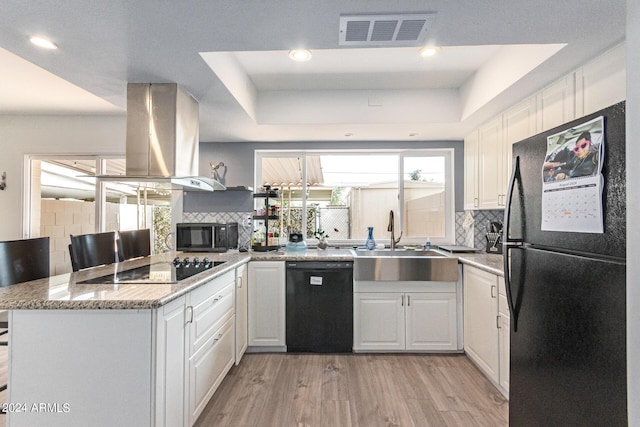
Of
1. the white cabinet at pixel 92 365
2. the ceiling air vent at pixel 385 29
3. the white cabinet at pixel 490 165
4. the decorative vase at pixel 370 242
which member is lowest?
the white cabinet at pixel 92 365

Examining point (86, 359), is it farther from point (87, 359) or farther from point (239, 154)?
point (239, 154)

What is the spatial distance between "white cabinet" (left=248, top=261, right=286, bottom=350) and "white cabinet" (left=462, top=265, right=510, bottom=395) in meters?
1.61

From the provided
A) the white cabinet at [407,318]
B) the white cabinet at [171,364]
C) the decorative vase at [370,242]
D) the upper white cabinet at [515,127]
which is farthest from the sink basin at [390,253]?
the white cabinet at [171,364]

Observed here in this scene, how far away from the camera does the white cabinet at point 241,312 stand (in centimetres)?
256

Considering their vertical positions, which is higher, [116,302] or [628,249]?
[628,249]

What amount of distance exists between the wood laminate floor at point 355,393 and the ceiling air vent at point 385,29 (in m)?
2.17

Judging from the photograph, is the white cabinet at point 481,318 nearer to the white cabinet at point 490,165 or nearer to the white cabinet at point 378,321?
the white cabinet at point 378,321

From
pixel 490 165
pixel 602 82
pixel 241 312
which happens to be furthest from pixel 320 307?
pixel 602 82

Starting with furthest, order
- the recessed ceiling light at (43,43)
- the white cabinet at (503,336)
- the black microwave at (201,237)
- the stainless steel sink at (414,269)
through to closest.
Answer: the black microwave at (201,237), the stainless steel sink at (414,269), the white cabinet at (503,336), the recessed ceiling light at (43,43)

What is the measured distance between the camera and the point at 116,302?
1332 millimetres

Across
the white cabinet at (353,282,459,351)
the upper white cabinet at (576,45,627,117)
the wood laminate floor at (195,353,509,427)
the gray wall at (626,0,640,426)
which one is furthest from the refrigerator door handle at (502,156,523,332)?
the white cabinet at (353,282,459,351)

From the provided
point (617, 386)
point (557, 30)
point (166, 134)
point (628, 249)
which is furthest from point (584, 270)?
point (166, 134)

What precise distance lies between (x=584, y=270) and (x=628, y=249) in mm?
202

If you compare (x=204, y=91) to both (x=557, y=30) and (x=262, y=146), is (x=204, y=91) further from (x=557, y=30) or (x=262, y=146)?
(x=557, y=30)
